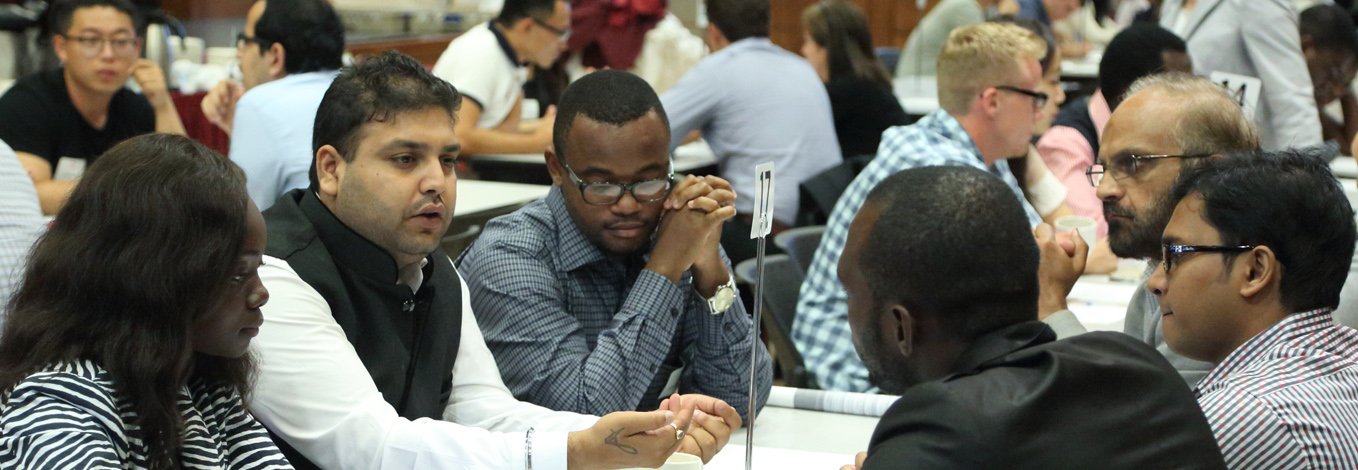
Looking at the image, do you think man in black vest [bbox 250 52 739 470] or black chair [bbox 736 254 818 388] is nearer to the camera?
man in black vest [bbox 250 52 739 470]

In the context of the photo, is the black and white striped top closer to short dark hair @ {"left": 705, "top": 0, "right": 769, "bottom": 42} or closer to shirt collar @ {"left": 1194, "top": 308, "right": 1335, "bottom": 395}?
shirt collar @ {"left": 1194, "top": 308, "right": 1335, "bottom": 395}

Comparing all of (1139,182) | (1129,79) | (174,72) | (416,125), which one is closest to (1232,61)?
(1129,79)

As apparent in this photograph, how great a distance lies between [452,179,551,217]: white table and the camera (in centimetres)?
391

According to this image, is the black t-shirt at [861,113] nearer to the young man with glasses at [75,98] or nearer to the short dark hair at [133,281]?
the young man with glasses at [75,98]

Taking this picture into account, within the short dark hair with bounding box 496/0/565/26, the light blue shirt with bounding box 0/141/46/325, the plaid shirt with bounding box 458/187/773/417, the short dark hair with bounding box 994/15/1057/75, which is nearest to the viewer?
the plaid shirt with bounding box 458/187/773/417

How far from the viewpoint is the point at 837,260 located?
277 cm

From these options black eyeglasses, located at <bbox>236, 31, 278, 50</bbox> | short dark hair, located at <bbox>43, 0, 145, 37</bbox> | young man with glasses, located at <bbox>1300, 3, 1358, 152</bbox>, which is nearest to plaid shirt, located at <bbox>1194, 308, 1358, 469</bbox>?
black eyeglasses, located at <bbox>236, 31, 278, 50</bbox>

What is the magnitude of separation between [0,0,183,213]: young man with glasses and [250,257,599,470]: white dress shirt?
2.41 metres

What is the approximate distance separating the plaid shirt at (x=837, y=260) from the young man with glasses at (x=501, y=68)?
202 centimetres

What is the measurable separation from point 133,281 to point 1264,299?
1.37 meters

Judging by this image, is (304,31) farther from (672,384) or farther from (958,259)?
(958,259)

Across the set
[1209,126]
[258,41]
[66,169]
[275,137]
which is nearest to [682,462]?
[1209,126]

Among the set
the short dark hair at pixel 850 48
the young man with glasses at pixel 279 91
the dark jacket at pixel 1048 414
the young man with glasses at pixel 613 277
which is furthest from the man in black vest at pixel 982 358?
the short dark hair at pixel 850 48

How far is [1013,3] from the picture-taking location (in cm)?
779
